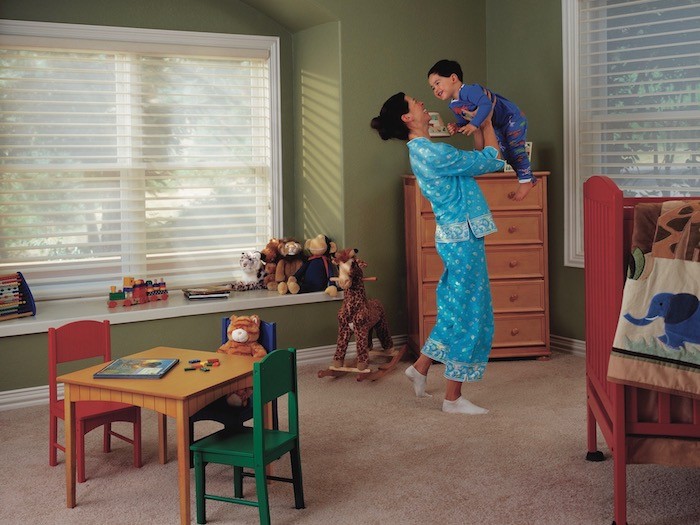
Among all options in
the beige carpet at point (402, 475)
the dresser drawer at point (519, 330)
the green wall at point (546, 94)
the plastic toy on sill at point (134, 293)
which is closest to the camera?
the beige carpet at point (402, 475)

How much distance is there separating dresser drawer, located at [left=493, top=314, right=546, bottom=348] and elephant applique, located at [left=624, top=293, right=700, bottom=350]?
2374 mm

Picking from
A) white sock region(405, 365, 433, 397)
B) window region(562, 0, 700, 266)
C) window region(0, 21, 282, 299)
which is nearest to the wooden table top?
white sock region(405, 365, 433, 397)

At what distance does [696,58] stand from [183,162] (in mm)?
2931

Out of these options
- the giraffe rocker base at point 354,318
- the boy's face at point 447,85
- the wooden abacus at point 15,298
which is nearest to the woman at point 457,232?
the boy's face at point 447,85

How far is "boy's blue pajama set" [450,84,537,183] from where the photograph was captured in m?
3.66

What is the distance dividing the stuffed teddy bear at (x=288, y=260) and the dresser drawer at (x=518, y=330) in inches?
35.2

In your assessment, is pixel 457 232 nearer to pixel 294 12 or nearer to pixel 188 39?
pixel 294 12

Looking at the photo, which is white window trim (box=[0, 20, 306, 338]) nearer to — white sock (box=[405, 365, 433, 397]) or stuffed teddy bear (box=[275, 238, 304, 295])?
stuffed teddy bear (box=[275, 238, 304, 295])

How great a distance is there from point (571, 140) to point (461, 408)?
1.91m

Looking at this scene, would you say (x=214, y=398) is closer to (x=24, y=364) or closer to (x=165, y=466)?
(x=165, y=466)

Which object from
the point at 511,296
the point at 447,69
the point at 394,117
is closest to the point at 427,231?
the point at 511,296

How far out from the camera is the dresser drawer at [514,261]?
15.6 ft

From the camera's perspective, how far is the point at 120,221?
4867mm

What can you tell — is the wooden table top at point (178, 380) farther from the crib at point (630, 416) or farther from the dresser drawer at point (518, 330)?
the dresser drawer at point (518, 330)
